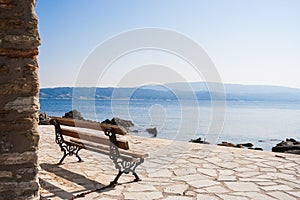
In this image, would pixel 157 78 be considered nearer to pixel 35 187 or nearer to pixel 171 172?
pixel 171 172

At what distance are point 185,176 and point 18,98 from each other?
322cm

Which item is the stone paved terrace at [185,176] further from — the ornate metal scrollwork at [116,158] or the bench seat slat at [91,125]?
the bench seat slat at [91,125]

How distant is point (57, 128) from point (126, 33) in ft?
18.5

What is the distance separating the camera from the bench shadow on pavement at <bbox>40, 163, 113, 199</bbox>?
13.9 feet

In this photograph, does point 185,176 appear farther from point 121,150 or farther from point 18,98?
point 18,98

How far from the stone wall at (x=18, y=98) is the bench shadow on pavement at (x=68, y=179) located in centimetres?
119

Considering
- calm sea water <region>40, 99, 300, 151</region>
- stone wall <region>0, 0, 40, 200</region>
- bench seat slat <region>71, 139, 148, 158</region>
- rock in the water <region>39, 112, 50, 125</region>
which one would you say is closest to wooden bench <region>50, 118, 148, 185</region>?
bench seat slat <region>71, 139, 148, 158</region>

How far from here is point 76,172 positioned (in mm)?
5398

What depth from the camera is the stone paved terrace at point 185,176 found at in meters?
4.28

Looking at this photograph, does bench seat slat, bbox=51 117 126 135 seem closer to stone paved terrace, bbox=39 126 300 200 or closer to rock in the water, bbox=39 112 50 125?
stone paved terrace, bbox=39 126 300 200

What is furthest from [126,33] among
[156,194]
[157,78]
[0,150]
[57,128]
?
[0,150]

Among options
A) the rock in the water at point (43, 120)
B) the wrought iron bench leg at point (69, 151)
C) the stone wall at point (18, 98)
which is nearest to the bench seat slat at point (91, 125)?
the wrought iron bench leg at point (69, 151)

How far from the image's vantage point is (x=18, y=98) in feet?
9.88

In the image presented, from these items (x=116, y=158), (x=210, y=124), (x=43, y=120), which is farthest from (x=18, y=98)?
(x=210, y=124)
